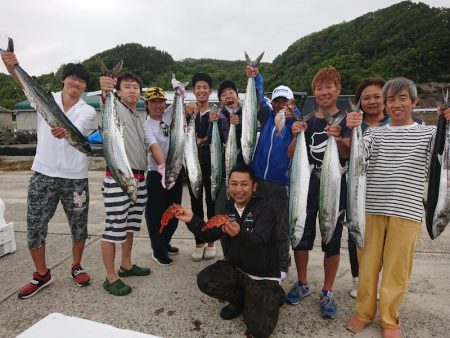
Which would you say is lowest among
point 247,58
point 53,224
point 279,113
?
point 53,224

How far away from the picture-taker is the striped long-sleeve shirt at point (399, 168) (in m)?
2.49

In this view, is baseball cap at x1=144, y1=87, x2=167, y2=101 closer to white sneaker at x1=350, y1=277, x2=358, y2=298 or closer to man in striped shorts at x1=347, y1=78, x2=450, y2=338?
man in striped shorts at x1=347, y1=78, x2=450, y2=338

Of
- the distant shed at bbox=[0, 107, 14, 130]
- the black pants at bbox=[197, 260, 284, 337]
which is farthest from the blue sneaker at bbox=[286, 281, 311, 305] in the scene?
the distant shed at bbox=[0, 107, 14, 130]

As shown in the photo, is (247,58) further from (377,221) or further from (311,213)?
(377,221)

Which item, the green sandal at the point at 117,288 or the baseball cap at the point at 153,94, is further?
the baseball cap at the point at 153,94

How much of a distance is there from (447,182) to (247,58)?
2002 millimetres

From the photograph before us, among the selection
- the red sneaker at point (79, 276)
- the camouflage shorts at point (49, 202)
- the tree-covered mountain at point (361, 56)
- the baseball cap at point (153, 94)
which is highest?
the tree-covered mountain at point (361, 56)

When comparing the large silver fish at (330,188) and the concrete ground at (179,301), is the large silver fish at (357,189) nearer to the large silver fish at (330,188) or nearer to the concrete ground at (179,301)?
the large silver fish at (330,188)

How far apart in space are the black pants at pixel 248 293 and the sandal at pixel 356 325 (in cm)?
56

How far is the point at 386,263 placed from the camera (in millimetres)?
2580

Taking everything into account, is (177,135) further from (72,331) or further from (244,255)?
(72,331)

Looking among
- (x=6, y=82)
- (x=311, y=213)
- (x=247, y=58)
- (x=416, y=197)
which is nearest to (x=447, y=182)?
(x=416, y=197)

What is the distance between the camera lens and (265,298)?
263 cm

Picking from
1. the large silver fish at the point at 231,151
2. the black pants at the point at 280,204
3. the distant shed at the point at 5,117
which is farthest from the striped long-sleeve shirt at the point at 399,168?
the distant shed at the point at 5,117
